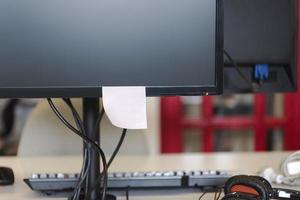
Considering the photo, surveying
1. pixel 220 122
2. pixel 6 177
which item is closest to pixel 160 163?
pixel 6 177

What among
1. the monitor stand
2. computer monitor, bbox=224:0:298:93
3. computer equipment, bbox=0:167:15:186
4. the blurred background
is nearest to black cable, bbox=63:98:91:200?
the monitor stand

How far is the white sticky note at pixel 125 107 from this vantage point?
82cm

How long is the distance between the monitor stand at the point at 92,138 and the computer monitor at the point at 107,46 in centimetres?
10

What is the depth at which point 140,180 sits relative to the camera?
0.97 metres

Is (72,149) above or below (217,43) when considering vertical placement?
below

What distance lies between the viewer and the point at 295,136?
9.15ft

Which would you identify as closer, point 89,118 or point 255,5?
point 89,118

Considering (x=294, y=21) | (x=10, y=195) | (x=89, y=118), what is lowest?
(x=10, y=195)

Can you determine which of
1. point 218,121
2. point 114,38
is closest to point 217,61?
point 114,38

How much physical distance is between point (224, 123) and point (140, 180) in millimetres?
1904

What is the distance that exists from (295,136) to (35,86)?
7.45ft

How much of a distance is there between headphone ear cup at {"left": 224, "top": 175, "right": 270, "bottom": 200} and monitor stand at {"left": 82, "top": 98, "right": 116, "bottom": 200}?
24 cm

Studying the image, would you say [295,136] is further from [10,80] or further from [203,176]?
[10,80]

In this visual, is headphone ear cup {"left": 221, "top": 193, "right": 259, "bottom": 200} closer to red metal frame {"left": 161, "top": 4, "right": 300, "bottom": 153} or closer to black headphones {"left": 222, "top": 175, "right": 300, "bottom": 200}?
black headphones {"left": 222, "top": 175, "right": 300, "bottom": 200}
